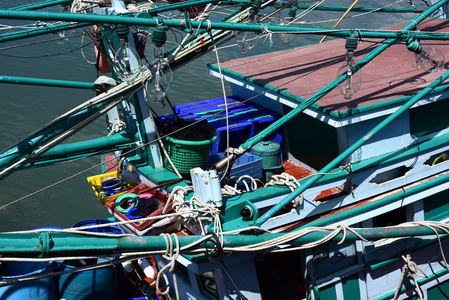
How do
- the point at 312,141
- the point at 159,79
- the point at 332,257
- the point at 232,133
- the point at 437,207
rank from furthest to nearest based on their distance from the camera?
the point at 232,133
the point at 437,207
the point at 312,141
the point at 332,257
the point at 159,79

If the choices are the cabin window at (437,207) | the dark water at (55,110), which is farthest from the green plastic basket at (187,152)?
the dark water at (55,110)

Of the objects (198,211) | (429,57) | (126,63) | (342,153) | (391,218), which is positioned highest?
(126,63)

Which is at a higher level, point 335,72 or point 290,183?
point 335,72

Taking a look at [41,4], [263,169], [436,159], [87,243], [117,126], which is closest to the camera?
[87,243]

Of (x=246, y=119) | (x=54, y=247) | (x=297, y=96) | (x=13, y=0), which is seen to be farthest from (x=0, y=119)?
(x=54, y=247)

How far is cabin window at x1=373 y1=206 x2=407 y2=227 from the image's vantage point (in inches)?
314

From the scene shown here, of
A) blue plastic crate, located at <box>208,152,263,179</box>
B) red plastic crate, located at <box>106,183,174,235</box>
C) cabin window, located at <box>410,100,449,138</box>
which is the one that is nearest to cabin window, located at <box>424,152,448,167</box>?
cabin window, located at <box>410,100,449,138</box>

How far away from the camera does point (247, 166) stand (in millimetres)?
7254

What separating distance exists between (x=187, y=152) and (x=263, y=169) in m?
1.34

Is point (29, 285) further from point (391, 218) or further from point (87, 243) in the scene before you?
point (391, 218)

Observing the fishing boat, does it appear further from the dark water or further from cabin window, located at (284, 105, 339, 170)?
the dark water

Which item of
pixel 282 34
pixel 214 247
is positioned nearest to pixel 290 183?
pixel 214 247

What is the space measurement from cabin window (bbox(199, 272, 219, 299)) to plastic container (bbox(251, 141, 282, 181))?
1.74 m

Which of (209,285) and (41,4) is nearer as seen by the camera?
(209,285)
